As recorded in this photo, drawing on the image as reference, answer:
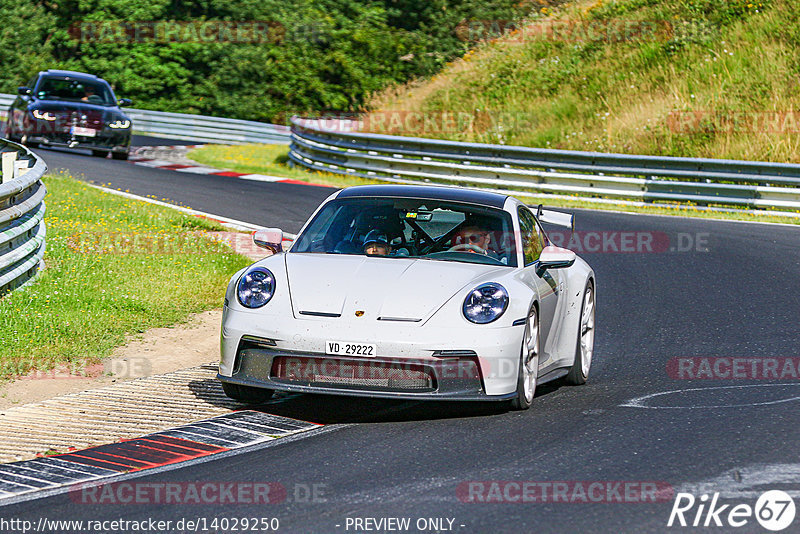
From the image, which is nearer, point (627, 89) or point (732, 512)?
point (732, 512)

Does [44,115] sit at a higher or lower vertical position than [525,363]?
higher

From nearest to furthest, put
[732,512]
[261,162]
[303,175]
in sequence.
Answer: [732,512]
[303,175]
[261,162]

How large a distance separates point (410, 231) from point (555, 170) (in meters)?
15.2

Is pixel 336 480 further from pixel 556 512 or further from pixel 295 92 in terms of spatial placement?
pixel 295 92

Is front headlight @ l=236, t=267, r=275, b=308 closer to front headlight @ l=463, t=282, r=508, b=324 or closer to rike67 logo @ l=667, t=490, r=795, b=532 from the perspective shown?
front headlight @ l=463, t=282, r=508, b=324

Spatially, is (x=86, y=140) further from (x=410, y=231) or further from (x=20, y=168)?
(x=410, y=231)

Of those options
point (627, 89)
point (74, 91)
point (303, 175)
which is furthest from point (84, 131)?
point (627, 89)

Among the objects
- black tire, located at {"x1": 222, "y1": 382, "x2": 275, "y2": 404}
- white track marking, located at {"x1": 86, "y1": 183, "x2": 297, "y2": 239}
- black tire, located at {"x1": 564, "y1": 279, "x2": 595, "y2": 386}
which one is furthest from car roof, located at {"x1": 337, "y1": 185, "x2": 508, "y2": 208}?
white track marking, located at {"x1": 86, "y1": 183, "x2": 297, "y2": 239}

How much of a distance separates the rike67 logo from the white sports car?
1912mm

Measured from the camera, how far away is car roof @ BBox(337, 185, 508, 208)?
816cm

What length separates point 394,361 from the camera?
6.65m

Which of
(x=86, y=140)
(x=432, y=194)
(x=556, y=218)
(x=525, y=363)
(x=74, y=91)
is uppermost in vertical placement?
(x=74, y=91)

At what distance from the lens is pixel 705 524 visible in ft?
15.7

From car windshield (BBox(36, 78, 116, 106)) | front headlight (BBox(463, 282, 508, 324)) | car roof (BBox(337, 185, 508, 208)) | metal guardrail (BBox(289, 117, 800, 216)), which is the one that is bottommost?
front headlight (BBox(463, 282, 508, 324))
